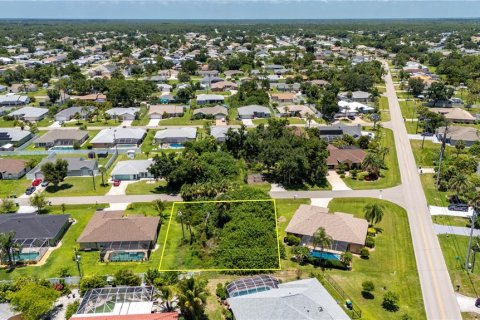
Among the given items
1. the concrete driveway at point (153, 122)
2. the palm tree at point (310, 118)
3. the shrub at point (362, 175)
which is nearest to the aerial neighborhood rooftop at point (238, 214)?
the shrub at point (362, 175)

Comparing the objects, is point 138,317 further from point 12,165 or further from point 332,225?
point 12,165

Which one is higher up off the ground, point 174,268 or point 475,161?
point 475,161

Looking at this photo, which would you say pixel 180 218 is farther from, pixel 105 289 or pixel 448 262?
pixel 448 262

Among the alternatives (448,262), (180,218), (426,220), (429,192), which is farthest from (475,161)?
(180,218)

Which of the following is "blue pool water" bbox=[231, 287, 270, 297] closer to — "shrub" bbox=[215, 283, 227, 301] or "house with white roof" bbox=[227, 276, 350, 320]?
"house with white roof" bbox=[227, 276, 350, 320]

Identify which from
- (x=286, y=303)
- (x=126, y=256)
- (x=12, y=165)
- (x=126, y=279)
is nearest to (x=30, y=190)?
(x=12, y=165)

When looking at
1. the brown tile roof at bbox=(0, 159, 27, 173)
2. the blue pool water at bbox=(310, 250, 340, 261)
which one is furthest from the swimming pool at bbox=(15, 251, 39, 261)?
the blue pool water at bbox=(310, 250, 340, 261)
